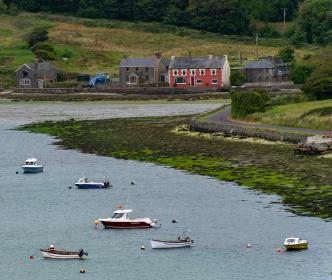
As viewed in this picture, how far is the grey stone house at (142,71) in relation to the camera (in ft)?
604

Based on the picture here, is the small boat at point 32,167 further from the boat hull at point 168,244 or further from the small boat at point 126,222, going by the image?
the boat hull at point 168,244

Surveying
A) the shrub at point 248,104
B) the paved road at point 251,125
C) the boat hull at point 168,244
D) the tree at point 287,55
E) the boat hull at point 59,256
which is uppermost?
the tree at point 287,55

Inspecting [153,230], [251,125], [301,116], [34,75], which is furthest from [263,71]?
[153,230]

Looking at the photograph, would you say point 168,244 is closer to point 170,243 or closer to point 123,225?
point 170,243

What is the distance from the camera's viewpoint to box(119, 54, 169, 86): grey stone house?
7249 inches

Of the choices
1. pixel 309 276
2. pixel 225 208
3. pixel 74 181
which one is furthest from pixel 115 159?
pixel 309 276

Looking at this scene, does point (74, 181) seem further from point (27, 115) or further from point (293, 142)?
point (27, 115)

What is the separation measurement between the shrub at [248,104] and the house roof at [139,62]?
63.8m

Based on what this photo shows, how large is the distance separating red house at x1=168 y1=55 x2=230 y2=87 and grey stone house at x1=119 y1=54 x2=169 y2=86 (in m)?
5.31

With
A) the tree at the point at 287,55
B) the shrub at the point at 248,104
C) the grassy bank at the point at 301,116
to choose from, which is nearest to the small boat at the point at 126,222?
the grassy bank at the point at 301,116

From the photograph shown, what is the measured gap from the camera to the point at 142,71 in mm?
186000

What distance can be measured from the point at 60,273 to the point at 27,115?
3665 inches

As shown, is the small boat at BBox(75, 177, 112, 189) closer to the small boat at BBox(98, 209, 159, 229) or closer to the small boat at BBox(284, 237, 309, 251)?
the small boat at BBox(98, 209, 159, 229)

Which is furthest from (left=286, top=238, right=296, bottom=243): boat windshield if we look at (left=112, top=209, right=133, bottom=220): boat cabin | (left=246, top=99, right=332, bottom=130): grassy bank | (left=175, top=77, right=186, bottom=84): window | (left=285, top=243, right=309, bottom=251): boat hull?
(left=175, top=77, right=186, bottom=84): window
